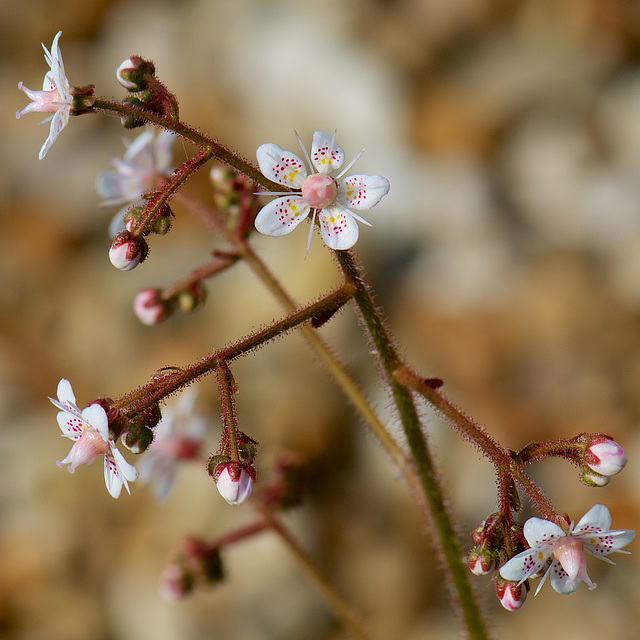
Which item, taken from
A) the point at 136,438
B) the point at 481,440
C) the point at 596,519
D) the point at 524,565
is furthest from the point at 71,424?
the point at 596,519

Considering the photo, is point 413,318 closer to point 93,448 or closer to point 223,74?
point 223,74

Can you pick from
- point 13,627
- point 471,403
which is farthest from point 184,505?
point 471,403

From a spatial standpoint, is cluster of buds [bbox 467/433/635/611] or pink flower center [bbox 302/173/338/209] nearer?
cluster of buds [bbox 467/433/635/611]

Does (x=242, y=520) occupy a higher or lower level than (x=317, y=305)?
higher

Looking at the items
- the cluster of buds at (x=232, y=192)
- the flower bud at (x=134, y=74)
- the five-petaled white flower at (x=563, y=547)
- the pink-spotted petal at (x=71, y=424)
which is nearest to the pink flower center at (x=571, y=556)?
the five-petaled white flower at (x=563, y=547)

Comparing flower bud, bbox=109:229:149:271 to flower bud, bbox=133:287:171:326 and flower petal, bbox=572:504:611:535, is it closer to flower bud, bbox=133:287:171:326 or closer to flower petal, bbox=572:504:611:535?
flower bud, bbox=133:287:171:326

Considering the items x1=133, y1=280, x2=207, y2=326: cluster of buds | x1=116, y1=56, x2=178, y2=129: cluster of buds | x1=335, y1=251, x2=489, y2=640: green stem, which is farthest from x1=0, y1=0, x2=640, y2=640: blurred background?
x1=116, y1=56, x2=178, y2=129: cluster of buds

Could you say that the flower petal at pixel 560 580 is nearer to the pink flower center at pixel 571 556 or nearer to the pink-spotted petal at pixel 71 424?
the pink flower center at pixel 571 556

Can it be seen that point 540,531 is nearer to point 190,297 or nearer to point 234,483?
point 234,483
